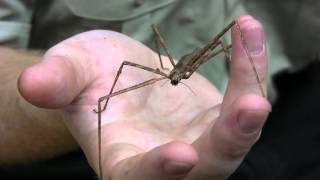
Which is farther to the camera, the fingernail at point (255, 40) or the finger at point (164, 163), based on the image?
the fingernail at point (255, 40)

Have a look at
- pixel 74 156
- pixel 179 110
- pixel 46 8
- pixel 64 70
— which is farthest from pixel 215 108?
pixel 46 8

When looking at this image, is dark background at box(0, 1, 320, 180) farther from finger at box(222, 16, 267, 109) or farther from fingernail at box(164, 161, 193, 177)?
fingernail at box(164, 161, 193, 177)

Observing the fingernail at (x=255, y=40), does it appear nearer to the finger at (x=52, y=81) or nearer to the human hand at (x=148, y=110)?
the human hand at (x=148, y=110)

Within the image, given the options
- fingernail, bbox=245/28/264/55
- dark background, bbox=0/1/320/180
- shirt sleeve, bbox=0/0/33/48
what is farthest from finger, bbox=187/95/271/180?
shirt sleeve, bbox=0/0/33/48

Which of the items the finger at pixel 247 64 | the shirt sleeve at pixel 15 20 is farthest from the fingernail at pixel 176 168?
the shirt sleeve at pixel 15 20

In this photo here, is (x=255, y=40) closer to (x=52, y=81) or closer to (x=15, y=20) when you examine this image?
(x=52, y=81)

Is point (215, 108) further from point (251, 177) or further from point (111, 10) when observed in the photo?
point (111, 10)
